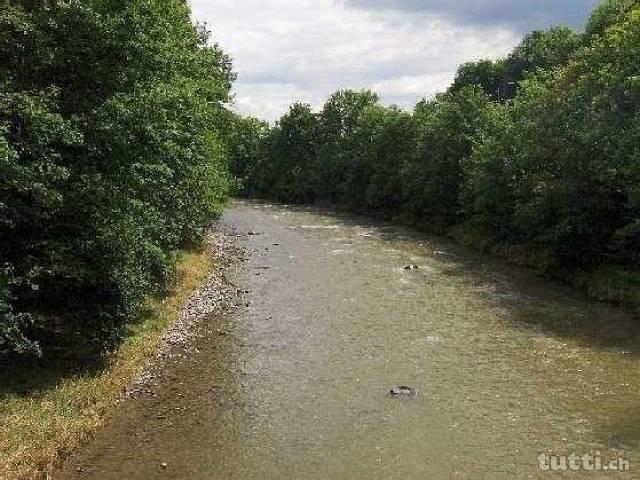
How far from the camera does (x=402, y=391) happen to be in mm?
20250

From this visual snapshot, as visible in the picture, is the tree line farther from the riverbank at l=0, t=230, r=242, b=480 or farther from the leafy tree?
the riverbank at l=0, t=230, r=242, b=480

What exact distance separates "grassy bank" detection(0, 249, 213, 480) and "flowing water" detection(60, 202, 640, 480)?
67 cm

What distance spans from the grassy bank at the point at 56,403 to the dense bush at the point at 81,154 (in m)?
1.13

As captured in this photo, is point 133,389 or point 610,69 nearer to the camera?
point 133,389

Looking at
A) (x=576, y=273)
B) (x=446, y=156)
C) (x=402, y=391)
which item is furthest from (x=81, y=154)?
(x=446, y=156)

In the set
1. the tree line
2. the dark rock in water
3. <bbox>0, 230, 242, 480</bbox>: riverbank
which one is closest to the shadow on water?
the tree line

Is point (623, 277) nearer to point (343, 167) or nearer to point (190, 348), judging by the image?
point (190, 348)

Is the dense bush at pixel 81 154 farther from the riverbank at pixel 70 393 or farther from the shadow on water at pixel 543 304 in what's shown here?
the shadow on water at pixel 543 304

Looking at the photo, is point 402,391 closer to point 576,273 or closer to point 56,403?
point 56,403

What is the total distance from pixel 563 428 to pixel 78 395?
1423 cm

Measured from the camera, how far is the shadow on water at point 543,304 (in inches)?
1045

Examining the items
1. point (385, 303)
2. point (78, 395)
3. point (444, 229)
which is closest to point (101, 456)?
point (78, 395)

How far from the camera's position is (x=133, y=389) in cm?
1989

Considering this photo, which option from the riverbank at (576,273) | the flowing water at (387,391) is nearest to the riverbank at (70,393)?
the flowing water at (387,391)
